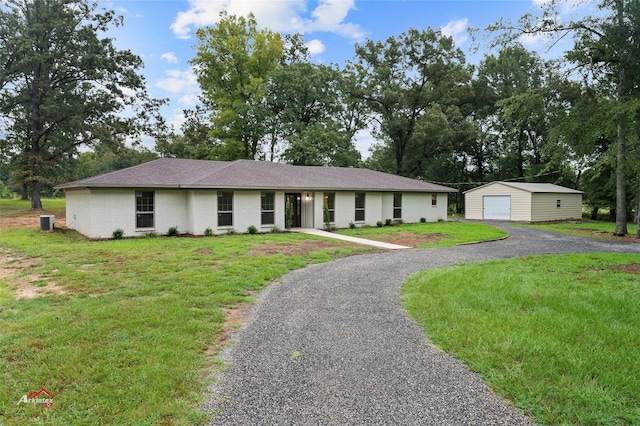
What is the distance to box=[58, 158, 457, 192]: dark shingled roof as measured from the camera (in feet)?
44.2

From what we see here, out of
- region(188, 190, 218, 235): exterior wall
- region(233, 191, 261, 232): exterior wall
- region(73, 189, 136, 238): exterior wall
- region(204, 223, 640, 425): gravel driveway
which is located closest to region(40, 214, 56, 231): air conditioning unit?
region(73, 189, 136, 238): exterior wall

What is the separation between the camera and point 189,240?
12570 mm

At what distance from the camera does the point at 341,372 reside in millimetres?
3242

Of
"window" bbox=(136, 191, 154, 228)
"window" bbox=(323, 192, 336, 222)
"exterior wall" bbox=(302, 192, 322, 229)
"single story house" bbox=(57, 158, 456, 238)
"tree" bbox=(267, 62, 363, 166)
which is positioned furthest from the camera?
"tree" bbox=(267, 62, 363, 166)

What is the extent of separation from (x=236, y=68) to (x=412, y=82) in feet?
54.3

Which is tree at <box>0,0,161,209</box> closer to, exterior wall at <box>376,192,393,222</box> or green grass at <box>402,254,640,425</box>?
exterior wall at <box>376,192,393,222</box>

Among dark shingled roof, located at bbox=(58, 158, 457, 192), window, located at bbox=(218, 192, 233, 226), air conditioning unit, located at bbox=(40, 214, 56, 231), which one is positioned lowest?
air conditioning unit, located at bbox=(40, 214, 56, 231)

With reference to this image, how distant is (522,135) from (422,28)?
44.9 feet

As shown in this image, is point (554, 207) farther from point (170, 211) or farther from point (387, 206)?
point (170, 211)

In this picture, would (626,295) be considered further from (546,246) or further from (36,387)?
(36,387)

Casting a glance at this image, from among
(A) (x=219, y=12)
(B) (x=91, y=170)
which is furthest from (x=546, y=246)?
(B) (x=91, y=170)

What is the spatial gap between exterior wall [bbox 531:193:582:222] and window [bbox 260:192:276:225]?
18.1 metres

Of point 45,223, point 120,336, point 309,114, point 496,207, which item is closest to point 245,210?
point 45,223

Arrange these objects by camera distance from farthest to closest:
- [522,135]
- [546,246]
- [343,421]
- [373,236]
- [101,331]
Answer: [522,135] < [373,236] < [546,246] < [101,331] < [343,421]
